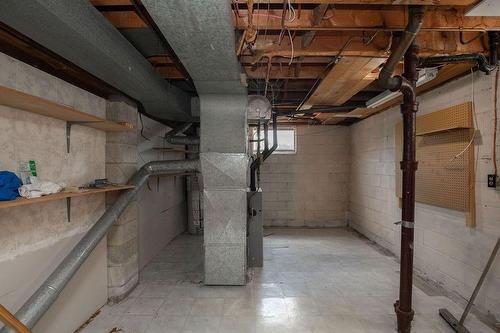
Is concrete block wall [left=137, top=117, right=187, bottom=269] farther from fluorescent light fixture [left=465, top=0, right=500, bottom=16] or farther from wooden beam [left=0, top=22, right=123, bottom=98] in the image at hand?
fluorescent light fixture [left=465, top=0, right=500, bottom=16]

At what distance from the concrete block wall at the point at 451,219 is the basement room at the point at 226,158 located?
0.02 metres

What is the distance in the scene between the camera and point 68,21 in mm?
1371

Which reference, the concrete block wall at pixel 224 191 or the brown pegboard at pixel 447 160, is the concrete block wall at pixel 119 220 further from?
the brown pegboard at pixel 447 160

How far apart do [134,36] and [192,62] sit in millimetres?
544

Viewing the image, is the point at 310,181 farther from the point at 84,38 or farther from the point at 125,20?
the point at 84,38

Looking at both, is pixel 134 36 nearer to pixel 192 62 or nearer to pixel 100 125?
pixel 192 62

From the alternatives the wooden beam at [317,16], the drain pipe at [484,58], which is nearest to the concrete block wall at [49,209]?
the wooden beam at [317,16]

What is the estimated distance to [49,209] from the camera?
1.99 m

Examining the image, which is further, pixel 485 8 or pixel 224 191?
pixel 224 191

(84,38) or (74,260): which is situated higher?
(84,38)

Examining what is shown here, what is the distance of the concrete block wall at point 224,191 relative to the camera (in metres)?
3.06

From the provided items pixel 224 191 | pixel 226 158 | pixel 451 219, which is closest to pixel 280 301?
pixel 224 191

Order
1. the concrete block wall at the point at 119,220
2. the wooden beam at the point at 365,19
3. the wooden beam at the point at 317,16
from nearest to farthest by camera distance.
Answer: the wooden beam at the point at 317,16 < the wooden beam at the point at 365,19 < the concrete block wall at the point at 119,220

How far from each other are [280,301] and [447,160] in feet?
7.48
